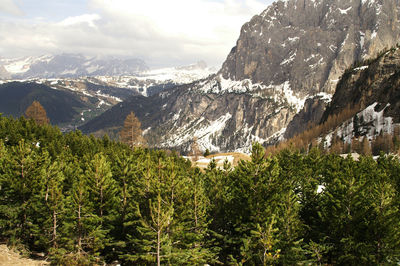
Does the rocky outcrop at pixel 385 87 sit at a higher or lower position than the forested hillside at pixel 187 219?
higher

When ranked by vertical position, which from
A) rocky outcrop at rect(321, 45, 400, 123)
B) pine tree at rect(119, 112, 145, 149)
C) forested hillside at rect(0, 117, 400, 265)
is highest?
rocky outcrop at rect(321, 45, 400, 123)

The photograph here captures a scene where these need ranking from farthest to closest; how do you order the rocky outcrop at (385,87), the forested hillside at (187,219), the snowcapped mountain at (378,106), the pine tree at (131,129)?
1. the rocky outcrop at (385,87)
2. the snowcapped mountain at (378,106)
3. the pine tree at (131,129)
4. the forested hillside at (187,219)

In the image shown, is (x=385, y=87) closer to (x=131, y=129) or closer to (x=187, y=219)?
(x=131, y=129)

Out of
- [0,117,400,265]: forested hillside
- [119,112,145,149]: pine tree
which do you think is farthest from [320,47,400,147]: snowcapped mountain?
[0,117,400,265]: forested hillside

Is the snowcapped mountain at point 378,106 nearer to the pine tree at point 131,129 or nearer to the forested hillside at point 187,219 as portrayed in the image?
the pine tree at point 131,129

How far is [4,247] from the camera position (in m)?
27.5

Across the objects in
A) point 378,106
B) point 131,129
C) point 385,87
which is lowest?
point 131,129

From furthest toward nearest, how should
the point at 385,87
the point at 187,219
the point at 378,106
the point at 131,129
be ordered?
1. the point at 385,87
2. the point at 378,106
3. the point at 131,129
4. the point at 187,219

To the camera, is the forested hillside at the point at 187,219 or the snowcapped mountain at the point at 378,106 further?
the snowcapped mountain at the point at 378,106

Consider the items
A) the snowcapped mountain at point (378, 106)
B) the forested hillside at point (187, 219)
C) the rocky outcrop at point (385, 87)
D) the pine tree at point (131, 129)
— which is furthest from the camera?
the rocky outcrop at point (385, 87)

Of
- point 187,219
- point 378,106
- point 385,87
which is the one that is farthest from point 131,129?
point 385,87

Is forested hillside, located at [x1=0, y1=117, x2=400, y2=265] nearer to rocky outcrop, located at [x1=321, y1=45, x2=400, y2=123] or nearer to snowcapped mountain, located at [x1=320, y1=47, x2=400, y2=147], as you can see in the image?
snowcapped mountain, located at [x1=320, y1=47, x2=400, y2=147]

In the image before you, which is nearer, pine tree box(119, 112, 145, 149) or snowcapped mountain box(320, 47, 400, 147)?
pine tree box(119, 112, 145, 149)

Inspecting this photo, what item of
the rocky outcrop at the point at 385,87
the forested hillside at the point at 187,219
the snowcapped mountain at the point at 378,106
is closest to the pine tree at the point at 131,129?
the forested hillside at the point at 187,219
